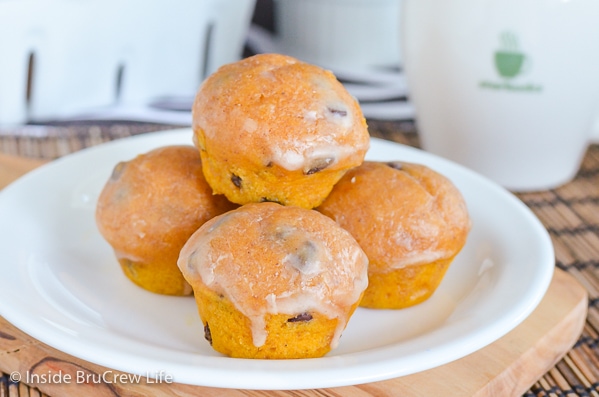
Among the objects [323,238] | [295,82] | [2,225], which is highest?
[295,82]

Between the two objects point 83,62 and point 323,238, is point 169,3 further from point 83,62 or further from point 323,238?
point 323,238

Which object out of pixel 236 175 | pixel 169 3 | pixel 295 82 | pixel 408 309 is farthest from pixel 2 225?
pixel 169 3

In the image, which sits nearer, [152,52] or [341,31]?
[152,52]

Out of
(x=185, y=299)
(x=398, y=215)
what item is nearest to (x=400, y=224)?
(x=398, y=215)

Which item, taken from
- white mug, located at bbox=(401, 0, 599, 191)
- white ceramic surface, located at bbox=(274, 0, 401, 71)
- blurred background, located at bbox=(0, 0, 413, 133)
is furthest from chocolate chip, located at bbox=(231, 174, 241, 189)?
white ceramic surface, located at bbox=(274, 0, 401, 71)

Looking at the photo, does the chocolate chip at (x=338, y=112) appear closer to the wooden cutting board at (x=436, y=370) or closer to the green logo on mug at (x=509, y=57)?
the wooden cutting board at (x=436, y=370)

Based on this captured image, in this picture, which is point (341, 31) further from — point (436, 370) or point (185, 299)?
point (436, 370)
